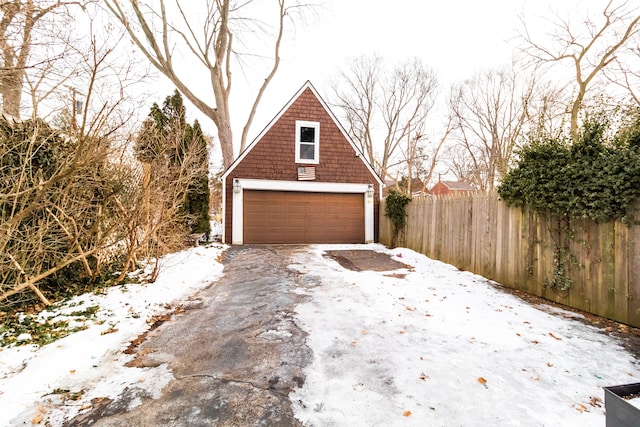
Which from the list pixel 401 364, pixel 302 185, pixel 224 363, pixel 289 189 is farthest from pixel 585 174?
pixel 289 189

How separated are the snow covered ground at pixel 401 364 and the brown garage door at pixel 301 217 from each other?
6.49 m

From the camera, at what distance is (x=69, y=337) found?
3197 mm

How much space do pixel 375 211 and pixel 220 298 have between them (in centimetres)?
836

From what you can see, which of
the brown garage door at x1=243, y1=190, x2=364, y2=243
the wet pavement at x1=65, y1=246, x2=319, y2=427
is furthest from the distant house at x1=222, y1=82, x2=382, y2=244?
the wet pavement at x1=65, y1=246, x2=319, y2=427

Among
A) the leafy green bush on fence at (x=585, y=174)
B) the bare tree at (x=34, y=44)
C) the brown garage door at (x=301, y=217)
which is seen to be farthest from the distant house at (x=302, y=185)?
the leafy green bush on fence at (x=585, y=174)

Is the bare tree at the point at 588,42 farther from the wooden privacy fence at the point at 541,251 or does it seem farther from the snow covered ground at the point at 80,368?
the snow covered ground at the point at 80,368

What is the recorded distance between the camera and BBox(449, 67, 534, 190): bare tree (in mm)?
19250

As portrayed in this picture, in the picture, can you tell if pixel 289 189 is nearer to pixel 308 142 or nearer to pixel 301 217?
pixel 301 217

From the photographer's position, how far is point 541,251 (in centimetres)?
503

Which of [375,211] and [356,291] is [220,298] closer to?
[356,291]

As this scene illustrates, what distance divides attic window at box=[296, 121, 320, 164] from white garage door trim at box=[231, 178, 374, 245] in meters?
1.01

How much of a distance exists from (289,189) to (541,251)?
8.12 meters

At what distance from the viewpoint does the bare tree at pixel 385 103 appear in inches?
882

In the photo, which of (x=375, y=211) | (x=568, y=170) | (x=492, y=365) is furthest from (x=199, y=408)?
(x=375, y=211)
